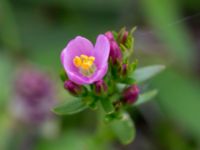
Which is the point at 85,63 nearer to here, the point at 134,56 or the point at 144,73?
the point at 144,73

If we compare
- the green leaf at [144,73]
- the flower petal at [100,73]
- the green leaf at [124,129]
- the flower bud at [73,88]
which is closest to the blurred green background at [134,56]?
the green leaf at [124,129]

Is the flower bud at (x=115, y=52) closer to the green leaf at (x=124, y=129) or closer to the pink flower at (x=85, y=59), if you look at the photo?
the pink flower at (x=85, y=59)

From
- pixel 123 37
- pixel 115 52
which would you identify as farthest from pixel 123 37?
pixel 115 52

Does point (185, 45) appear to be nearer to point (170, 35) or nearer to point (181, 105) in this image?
point (170, 35)

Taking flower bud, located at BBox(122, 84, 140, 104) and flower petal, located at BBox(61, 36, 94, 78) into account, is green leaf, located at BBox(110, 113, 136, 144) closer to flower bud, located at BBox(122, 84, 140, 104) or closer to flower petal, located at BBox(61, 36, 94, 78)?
flower bud, located at BBox(122, 84, 140, 104)

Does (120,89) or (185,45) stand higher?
(120,89)

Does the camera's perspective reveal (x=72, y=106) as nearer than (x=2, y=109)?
Yes

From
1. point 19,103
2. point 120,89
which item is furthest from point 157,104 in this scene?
point 120,89
